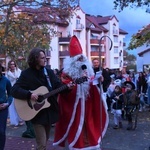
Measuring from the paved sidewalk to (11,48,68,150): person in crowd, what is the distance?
7.16 ft

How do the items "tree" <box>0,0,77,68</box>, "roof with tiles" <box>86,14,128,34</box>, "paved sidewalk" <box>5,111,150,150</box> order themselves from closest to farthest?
"paved sidewalk" <box>5,111,150,150</box> < "tree" <box>0,0,77,68</box> < "roof with tiles" <box>86,14,128,34</box>

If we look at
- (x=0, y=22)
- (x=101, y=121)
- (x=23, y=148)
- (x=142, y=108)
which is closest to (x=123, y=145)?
(x=101, y=121)

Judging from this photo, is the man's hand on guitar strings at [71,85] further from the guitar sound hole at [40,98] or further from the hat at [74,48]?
the hat at [74,48]

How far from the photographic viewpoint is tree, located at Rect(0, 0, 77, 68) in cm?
1323

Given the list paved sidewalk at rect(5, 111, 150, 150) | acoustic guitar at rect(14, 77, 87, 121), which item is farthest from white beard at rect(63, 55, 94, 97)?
paved sidewalk at rect(5, 111, 150, 150)

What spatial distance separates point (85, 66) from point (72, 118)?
878 millimetres

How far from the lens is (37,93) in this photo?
4.34 m

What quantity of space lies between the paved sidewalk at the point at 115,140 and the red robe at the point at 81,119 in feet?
4.21

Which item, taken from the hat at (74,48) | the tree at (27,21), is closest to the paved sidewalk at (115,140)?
the hat at (74,48)

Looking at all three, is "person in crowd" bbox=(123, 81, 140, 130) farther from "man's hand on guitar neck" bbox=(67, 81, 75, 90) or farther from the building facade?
the building facade

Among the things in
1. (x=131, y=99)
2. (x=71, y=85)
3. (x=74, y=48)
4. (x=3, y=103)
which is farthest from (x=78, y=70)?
(x=131, y=99)

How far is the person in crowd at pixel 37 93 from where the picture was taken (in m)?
4.31

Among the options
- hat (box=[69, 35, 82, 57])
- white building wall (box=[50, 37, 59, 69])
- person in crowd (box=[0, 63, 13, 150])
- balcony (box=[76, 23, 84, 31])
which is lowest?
person in crowd (box=[0, 63, 13, 150])

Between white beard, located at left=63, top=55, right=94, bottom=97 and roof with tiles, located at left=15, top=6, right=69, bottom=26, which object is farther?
roof with tiles, located at left=15, top=6, right=69, bottom=26
